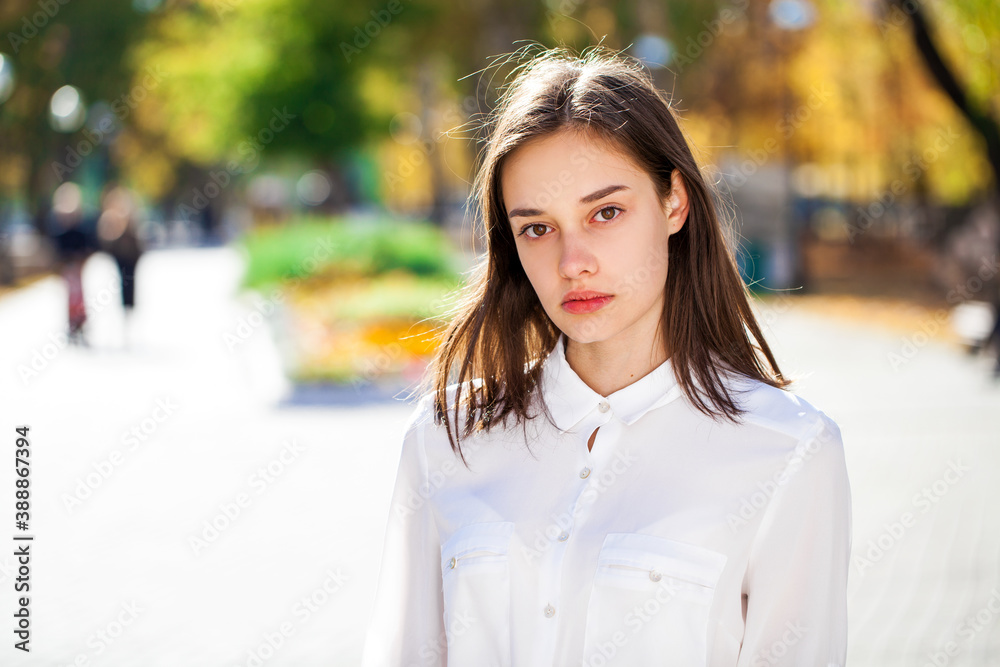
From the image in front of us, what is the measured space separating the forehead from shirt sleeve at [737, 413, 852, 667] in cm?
68

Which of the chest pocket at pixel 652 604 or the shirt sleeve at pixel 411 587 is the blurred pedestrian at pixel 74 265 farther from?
the chest pocket at pixel 652 604

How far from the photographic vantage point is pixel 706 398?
2.12m

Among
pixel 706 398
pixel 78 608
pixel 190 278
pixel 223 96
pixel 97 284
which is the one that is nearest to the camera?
pixel 706 398

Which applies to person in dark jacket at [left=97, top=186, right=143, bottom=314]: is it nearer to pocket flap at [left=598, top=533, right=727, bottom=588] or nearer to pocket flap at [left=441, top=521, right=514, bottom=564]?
pocket flap at [left=441, top=521, right=514, bottom=564]

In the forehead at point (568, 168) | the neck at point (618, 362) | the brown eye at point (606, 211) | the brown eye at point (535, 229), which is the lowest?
the neck at point (618, 362)

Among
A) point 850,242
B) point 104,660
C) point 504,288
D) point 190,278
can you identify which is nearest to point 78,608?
point 104,660

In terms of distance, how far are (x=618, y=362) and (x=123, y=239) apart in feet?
51.5

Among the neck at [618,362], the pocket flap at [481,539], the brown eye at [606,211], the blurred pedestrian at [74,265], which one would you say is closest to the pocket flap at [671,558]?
the pocket flap at [481,539]

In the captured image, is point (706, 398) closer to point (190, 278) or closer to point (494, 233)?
point (494, 233)

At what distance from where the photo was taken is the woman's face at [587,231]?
6.95 ft

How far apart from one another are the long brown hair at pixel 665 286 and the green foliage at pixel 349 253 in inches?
523

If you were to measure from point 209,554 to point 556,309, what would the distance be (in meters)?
4.82

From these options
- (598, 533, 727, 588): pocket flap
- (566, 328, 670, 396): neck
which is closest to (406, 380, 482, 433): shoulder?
(566, 328, 670, 396): neck

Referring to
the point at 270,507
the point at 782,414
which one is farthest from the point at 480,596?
the point at 270,507
